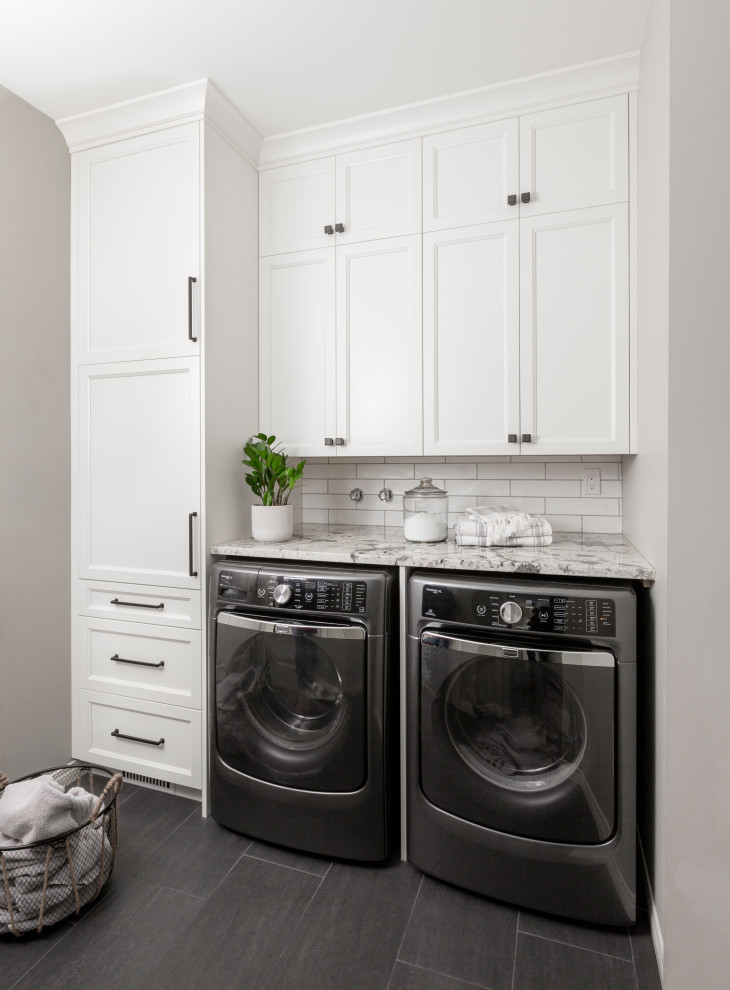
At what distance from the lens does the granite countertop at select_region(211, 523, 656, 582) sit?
63.4 inches

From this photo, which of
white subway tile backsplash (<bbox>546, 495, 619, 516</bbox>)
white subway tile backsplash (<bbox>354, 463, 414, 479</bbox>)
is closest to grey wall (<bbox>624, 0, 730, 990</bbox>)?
white subway tile backsplash (<bbox>546, 495, 619, 516</bbox>)

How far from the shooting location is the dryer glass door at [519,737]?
4.93 feet

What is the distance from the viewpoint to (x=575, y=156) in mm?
1981

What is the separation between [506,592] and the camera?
1599mm

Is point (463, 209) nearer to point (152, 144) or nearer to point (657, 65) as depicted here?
point (657, 65)

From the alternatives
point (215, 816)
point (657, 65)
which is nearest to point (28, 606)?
point (215, 816)

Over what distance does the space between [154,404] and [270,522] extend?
631 mm

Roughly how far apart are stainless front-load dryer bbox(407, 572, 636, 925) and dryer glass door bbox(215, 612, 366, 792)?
189 mm

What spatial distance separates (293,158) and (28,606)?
2.10m

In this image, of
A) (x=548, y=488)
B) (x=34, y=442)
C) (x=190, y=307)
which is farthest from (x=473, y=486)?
(x=34, y=442)

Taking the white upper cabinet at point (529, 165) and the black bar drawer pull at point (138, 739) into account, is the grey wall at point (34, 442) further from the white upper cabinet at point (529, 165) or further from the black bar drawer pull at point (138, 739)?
the white upper cabinet at point (529, 165)

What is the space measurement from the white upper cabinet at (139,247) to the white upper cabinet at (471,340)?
899 mm

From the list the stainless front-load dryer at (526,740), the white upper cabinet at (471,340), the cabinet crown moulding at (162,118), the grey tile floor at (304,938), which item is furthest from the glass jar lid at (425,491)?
the cabinet crown moulding at (162,118)

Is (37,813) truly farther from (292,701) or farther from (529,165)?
(529,165)
